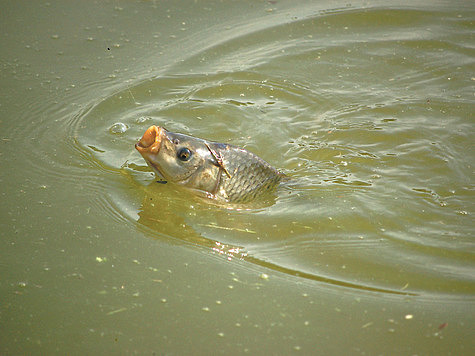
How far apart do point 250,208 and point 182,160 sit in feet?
1.77

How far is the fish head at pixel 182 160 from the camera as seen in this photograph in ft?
11.4

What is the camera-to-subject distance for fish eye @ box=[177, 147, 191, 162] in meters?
3.52

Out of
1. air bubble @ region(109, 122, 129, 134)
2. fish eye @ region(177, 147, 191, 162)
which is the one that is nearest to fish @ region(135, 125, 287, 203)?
fish eye @ region(177, 147, 191, 162)

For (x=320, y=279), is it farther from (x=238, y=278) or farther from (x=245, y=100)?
(x=245, y=100)

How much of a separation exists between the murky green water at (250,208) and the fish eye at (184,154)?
12.1 inches

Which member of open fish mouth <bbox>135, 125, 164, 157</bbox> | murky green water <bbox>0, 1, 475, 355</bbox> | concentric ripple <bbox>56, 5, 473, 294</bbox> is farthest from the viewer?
open fish mouth <bbox>135, 125, 164, 157</bbox>

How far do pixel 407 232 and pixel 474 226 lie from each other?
0.47 metres

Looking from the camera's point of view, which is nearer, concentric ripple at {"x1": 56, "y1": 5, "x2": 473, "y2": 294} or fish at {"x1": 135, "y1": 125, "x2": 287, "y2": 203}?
concentric ripple at {"x1": 56, "y1": 5, "x2": 473, "y2": 294}

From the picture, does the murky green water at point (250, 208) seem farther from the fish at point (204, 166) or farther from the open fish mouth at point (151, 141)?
the open fish mouth at point (151, 141)

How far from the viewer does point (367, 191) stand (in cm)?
396

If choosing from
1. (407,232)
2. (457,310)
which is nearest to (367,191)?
(407,232)

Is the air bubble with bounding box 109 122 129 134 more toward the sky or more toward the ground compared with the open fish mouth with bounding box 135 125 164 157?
more toward the ground

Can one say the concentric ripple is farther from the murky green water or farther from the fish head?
the fish head

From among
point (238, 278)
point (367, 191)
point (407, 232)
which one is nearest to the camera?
point (238, 278)
